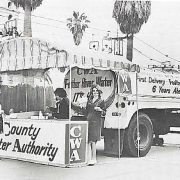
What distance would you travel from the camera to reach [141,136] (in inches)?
303

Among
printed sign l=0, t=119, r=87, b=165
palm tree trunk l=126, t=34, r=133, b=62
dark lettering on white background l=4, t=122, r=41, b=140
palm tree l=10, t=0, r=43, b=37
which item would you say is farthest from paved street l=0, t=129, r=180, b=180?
palm tree l=10, t=0, r=43, b=37

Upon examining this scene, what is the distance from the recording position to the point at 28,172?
19.5ft

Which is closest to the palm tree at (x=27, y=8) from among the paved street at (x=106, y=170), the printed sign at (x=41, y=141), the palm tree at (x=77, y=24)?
the palm tree at (x=77, y=24)

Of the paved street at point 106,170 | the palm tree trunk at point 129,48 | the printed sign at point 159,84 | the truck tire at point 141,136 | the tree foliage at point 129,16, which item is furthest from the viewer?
the tree foliage at point 129,16

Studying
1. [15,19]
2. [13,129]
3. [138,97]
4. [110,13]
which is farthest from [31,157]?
[15,19]

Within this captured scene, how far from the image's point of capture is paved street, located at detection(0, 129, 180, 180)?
555cm

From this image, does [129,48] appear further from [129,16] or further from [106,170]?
[106,170]

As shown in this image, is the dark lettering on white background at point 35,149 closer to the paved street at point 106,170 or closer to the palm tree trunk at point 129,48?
the paved street at point 106,170

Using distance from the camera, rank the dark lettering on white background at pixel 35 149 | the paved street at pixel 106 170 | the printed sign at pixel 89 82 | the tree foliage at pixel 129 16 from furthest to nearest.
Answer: the tree foliage at pixel 129 16, the printed sign at pixel 89 82, the dark lettering on white background at pixel 35 149, the paved street at pixel 106 170

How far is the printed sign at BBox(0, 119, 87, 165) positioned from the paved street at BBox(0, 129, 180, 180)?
14 cm

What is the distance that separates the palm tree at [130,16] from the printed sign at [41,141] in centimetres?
236

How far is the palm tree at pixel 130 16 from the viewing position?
7766 mm

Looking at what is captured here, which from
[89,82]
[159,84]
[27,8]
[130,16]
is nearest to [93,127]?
[89,82]

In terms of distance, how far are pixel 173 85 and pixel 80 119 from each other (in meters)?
2.47
